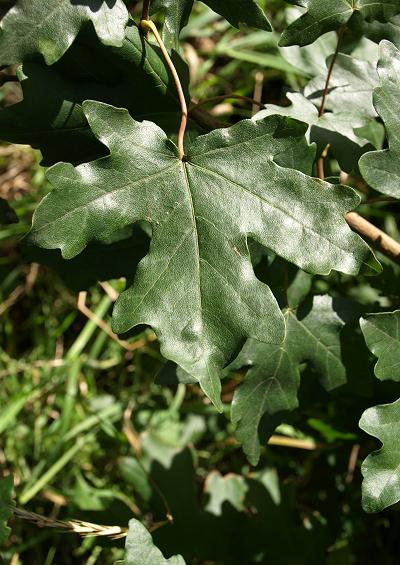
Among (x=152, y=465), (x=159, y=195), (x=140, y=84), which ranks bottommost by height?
(x=152, y=465)

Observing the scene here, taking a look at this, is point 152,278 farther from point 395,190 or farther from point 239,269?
point 395,190

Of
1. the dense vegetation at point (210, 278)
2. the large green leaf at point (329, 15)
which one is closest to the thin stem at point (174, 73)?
the dense vegetation at point (210, 278)

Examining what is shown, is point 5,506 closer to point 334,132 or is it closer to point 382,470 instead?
point 382,470

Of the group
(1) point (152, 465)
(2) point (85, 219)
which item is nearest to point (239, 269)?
(2) point (85, 219)

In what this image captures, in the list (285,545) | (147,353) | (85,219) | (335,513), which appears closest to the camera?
(85,219)

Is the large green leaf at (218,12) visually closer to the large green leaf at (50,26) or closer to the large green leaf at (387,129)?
the large green leaf at (50,26)

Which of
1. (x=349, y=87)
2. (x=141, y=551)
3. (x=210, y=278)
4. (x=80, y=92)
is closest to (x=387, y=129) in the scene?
(x=349, y=87)

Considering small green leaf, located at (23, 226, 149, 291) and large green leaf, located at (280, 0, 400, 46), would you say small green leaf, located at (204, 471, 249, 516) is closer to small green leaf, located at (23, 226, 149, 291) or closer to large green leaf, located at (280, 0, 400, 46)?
small green leaf, located at (23, 226, 149, 291)

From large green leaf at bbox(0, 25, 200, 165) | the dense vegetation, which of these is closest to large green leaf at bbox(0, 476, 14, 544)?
the dense vegetation
